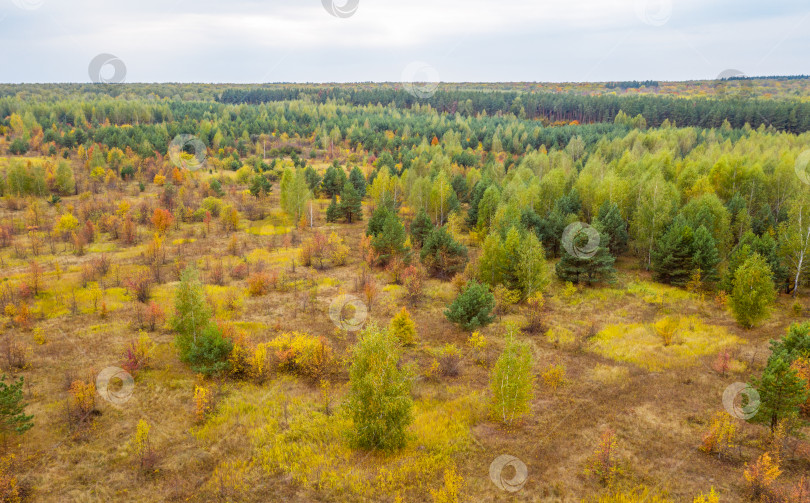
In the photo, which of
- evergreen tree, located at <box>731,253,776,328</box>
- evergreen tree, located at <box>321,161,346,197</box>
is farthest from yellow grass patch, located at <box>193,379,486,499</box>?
evergreen tree, located at <box>321,161,346,197</box>

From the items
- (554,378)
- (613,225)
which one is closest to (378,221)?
(613,225)

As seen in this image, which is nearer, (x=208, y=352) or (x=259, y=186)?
(x=208, y=352)

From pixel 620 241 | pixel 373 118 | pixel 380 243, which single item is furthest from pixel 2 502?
pixel 373 118

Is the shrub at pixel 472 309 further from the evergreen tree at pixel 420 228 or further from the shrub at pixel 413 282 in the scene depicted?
the evergreen tree at pixel 420 228

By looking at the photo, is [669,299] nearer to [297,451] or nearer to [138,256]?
[297,451]

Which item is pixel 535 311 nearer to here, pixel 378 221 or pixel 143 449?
pixel 378 221

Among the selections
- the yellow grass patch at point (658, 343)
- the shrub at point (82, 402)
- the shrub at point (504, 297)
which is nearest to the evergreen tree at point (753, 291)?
the yellow grass patch at point (658, 343)

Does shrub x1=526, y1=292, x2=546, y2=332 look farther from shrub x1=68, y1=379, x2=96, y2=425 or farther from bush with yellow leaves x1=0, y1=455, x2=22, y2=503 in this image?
bush with yellow leaves x1=0, y1=455, x2=22, y2=503
